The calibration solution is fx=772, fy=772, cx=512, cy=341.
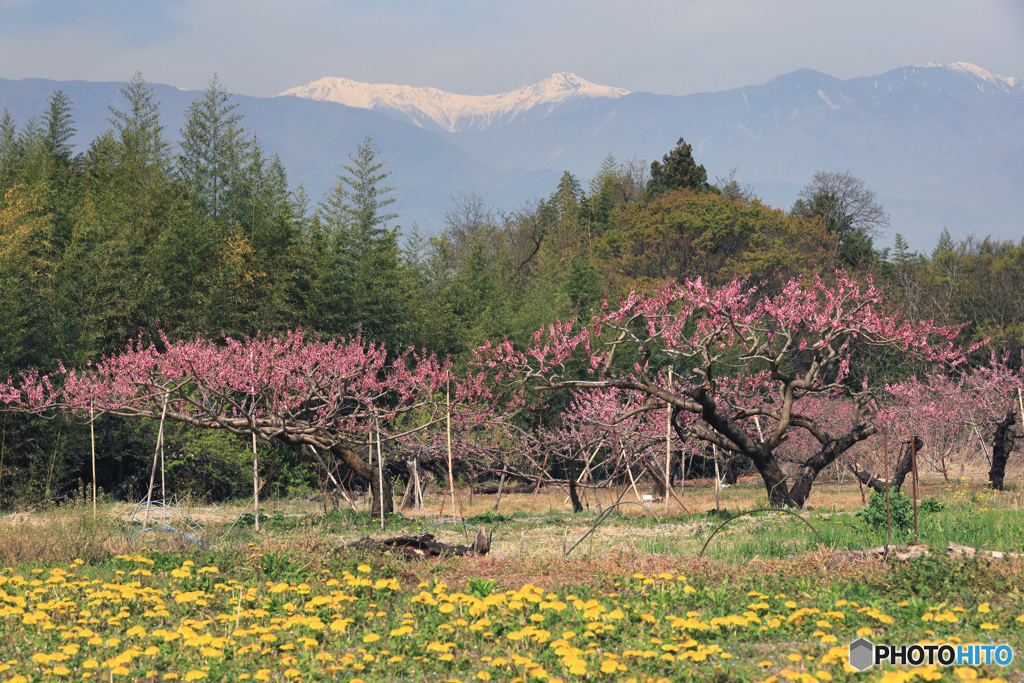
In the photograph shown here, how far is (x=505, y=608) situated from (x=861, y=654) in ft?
7.72

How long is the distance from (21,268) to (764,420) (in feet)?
56.3

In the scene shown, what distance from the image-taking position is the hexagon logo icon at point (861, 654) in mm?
4183

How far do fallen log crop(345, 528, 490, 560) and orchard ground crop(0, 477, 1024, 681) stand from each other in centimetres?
22

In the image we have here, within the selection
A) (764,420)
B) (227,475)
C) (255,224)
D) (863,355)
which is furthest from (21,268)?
(863,355)

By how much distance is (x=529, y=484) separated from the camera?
70.4 feet

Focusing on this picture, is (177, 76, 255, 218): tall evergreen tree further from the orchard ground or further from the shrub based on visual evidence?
the shrub

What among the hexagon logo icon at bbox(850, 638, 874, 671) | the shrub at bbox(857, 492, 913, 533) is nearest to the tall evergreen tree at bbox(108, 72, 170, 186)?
the shrub at bbox(857, 492, 913, 533)

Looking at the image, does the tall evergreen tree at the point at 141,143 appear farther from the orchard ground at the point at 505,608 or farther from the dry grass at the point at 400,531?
the orchard ground at the point at 505,608

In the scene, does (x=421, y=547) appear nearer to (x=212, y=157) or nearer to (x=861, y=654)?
(x=861, y=654)

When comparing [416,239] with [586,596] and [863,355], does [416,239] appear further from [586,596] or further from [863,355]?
[586,596]

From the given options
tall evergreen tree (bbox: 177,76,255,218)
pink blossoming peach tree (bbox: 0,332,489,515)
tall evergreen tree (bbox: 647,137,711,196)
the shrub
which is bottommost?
the shrub

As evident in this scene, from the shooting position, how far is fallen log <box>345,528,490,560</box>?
308 inches

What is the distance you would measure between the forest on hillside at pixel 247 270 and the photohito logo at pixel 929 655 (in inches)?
405

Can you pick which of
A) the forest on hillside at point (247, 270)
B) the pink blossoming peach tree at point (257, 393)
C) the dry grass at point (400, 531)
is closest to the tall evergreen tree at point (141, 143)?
the forest on hillside at point (247, 270)
